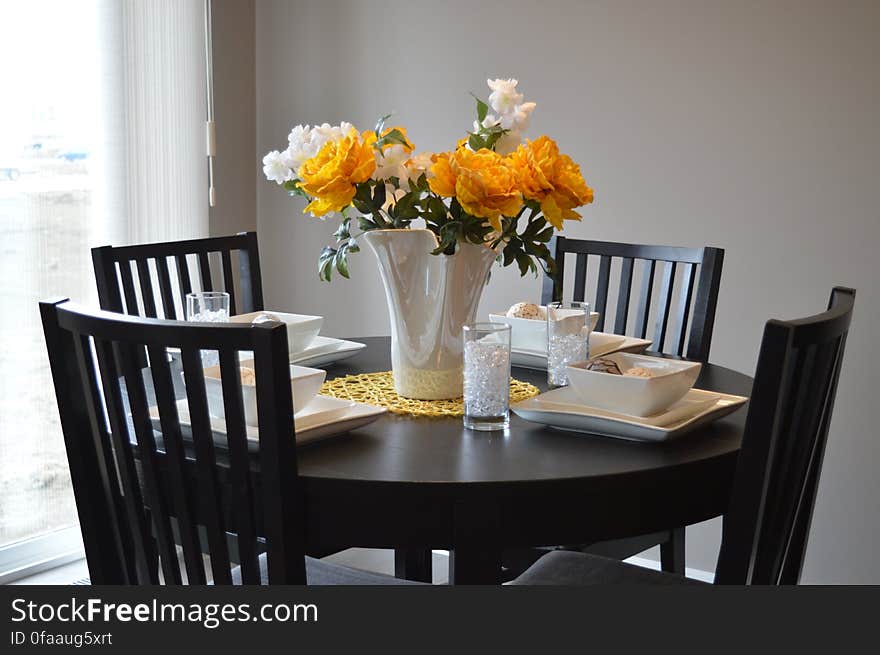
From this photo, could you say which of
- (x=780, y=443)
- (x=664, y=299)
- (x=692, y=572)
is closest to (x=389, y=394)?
(x=780, y=443)

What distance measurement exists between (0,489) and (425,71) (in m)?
1.92

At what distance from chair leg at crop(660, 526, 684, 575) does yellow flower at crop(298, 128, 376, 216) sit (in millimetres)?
1141

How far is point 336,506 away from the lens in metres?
1.41

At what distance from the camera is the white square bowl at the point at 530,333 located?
2.18m

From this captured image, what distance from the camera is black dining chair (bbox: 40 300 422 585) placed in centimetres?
126

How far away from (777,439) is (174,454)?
804 millimetres

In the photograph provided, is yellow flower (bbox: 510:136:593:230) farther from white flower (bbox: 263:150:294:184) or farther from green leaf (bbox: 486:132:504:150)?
white flower (bbox: 263:150:294:184)

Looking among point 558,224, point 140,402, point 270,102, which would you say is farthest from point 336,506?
point 270,102

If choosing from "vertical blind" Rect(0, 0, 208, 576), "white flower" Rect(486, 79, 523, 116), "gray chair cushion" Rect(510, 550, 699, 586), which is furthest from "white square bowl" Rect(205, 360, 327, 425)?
"vertical blind" Rect(0, 0, 208, 576)

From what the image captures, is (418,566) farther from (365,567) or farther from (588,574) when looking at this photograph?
(365,567)

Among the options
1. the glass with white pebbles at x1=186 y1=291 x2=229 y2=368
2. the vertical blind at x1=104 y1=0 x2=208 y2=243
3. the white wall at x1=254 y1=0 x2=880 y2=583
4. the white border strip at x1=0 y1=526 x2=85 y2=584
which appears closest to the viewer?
the glass with white pebbles at x1=186 y1=291 x2=229 y2=368

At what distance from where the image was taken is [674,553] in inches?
91.5

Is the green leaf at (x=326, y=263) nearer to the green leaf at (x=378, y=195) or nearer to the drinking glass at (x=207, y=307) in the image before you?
the green leaf at (x=378, y=195)

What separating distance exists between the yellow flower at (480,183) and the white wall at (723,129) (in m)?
1.52
